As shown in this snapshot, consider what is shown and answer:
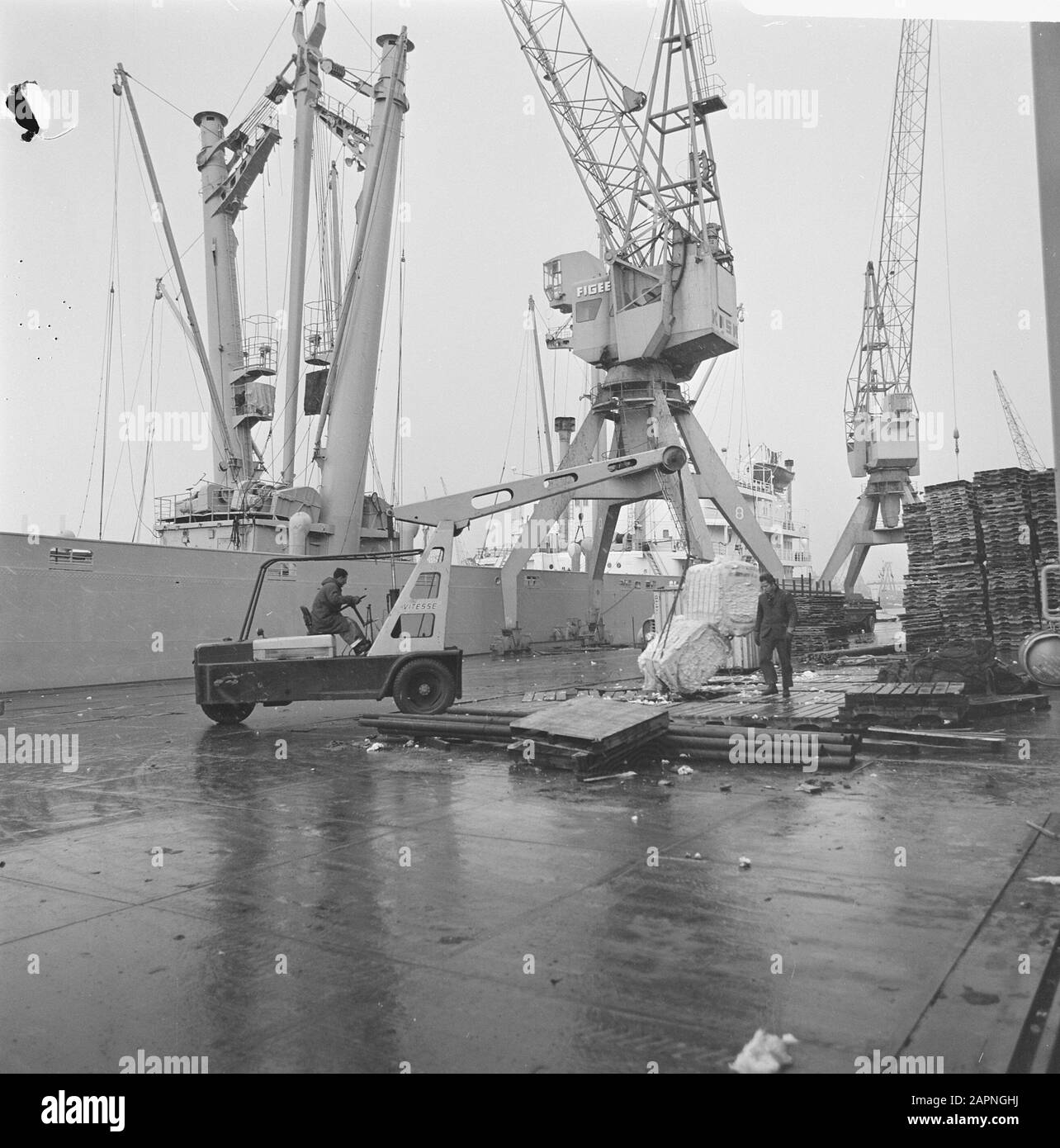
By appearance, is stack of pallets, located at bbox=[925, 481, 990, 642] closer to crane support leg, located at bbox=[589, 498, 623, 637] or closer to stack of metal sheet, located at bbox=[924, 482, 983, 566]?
stack of metal sheet, located at bbox=[924, 482, 983, 566]

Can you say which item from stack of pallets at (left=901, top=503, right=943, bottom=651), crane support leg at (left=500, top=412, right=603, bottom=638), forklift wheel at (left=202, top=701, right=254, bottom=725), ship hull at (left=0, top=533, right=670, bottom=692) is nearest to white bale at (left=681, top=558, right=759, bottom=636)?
stack of pallets at (left=901, top=503, right=943, bottom=651)

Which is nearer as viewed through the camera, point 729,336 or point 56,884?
point 56,884

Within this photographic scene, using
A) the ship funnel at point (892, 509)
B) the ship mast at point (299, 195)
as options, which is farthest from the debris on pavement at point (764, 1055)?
the ship funnel at point (892, 509)

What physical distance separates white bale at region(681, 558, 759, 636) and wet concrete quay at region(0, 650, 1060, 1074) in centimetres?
735

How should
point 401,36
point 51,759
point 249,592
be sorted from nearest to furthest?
point 51,759 < point 249,592 < point 401,36

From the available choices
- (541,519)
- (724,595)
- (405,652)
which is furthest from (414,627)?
(541,519)

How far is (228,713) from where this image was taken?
11797 mm

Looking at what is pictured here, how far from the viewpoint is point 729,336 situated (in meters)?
26.8

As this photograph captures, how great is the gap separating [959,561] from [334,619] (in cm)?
1146

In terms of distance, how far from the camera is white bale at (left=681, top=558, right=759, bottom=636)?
15.2 m
